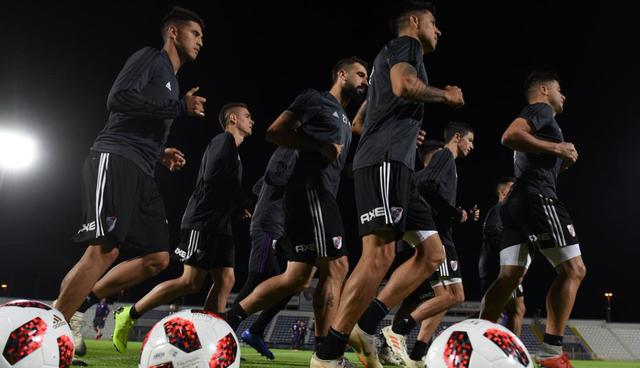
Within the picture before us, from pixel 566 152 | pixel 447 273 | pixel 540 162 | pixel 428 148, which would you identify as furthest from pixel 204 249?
pixel 566 152

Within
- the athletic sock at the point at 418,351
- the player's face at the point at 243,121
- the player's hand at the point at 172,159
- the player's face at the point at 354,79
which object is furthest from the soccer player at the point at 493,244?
the player's hand at the point at 172,159

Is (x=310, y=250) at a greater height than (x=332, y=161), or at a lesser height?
lesser

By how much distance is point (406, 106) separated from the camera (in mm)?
3988

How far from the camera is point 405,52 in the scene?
150 inches

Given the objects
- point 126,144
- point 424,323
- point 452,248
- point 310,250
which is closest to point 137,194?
point 126,144

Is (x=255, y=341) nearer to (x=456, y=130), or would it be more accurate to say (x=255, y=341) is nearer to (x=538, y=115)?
(x=456, y=130)

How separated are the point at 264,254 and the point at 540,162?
12.0 feet

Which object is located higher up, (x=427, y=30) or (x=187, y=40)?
(x=187, y=40)

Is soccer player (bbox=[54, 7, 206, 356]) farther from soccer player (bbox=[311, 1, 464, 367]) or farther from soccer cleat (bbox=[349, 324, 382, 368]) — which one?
soccer cleat (bbox=[349, 324, 382, 368])

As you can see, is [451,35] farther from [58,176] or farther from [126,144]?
[58,176]

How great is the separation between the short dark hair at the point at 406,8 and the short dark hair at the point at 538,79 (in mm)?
1861

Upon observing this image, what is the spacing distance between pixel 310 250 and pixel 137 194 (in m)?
1.69

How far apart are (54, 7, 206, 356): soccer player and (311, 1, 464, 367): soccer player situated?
171 centimetres

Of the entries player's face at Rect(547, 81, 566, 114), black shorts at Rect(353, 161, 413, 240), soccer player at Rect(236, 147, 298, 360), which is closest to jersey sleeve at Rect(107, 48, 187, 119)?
black shorts at Rect(353, 161, 413, 240)
